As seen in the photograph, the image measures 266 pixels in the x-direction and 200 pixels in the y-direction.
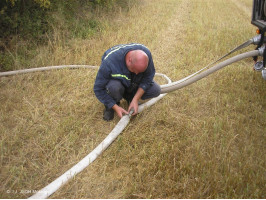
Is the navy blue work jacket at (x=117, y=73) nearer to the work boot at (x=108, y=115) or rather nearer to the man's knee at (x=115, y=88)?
the man's knee at (x=115, y=88)

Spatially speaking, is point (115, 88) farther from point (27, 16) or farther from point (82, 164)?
point (27, 16)

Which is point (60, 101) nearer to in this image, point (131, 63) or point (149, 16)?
point (131, 63)

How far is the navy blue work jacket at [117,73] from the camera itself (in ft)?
7.31

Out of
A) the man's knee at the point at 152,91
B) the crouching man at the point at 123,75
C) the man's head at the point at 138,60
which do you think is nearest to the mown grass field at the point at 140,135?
the man's knee at the point at 152,91

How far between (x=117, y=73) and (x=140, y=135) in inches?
28.2

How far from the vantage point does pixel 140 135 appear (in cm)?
229

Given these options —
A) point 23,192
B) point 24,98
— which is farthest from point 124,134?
point 24,98

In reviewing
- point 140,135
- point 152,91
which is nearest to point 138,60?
point 152,91

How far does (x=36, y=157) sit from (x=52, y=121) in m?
0.53

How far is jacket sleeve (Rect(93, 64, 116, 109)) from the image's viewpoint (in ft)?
7.46

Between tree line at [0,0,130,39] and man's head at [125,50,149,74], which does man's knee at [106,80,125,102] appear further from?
tree line at [0,0,130,39]

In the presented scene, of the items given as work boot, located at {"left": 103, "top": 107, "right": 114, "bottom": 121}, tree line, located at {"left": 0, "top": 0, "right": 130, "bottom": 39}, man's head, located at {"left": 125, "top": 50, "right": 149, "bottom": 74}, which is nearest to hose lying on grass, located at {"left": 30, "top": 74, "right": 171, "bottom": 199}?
work boot, located at {"left": 103, "top": 107, "right": 114, "bottom": 121}

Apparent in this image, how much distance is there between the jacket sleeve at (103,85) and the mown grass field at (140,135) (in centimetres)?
32

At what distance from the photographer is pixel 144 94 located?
2.58 metres
